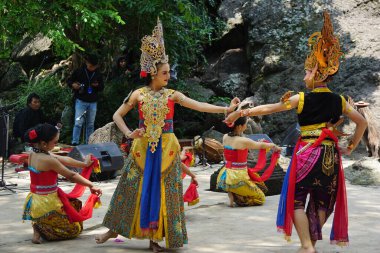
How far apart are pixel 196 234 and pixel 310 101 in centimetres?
168

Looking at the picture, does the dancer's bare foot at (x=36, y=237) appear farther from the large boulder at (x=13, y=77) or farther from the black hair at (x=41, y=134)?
the large boulder at (x=13, y=77)

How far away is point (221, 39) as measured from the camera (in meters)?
15.6

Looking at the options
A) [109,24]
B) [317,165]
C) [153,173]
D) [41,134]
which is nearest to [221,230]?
[153,173]

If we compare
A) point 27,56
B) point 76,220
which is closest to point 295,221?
point 76,220

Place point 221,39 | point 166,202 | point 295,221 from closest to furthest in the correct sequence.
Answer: point 295,221
point 166,202
point 221,39

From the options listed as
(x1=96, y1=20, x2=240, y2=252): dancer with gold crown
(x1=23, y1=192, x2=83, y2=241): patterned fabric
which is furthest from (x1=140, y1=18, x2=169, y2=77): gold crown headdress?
(x1=23, y1=192, x2=83, y2=241): patterned fabric

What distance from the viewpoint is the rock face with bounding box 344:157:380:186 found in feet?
27.8

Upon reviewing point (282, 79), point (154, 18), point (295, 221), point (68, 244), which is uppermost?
point (154, 18)

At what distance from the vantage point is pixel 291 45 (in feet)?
46.2

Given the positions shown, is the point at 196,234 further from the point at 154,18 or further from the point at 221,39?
the point at 221,39

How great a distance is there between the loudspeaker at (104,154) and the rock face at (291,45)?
514 cm

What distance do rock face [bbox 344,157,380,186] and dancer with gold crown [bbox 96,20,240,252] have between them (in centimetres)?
430

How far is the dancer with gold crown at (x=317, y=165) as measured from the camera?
15.0 feet

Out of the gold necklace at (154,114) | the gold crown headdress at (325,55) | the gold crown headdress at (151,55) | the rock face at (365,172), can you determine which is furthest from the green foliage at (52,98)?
the gold crown headdress at (325,55)
